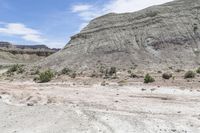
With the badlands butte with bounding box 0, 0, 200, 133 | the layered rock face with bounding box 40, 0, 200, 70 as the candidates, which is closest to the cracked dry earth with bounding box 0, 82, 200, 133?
the badlands butte with bounding box 0, 0, 200, 133

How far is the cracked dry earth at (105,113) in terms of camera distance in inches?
545

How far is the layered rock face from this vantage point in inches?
1852

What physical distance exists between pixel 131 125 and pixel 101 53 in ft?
129

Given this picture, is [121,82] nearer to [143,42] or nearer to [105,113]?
[105,113]

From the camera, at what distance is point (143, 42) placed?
52.3 metres

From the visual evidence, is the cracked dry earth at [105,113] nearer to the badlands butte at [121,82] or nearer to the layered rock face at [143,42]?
the badlands butte at [121,82]

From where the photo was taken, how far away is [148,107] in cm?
1855

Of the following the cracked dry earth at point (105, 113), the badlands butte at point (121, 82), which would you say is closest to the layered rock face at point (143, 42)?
the badlands butte at point (121, 82)

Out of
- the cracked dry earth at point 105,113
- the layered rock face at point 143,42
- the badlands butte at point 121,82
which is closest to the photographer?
the cracked dry earth at point 105,113

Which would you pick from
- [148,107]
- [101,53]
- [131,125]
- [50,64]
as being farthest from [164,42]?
[131,125]

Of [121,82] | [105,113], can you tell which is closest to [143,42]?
[121,82]

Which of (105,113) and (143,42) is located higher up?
(143,42)

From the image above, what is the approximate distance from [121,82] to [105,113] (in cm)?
1571

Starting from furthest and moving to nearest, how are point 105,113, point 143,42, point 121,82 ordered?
point 143,42, point 121,82, point 105,113
